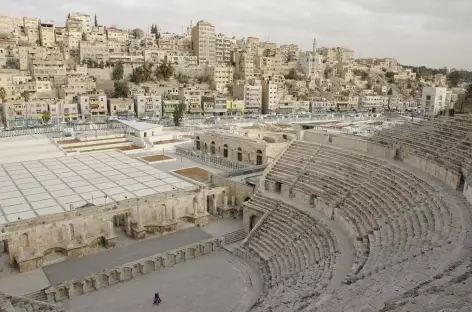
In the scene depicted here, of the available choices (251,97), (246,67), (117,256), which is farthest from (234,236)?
(246,67)

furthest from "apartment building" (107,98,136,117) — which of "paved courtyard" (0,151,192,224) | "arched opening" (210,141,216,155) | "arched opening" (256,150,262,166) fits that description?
"arched opening" (256,150,262,166)

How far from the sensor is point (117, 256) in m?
21.2

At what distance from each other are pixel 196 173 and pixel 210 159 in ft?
14.8

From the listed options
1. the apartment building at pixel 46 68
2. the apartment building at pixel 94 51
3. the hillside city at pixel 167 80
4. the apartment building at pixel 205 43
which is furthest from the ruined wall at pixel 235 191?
the apartment building at pixel 205 43

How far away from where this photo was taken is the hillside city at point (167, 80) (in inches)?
2837

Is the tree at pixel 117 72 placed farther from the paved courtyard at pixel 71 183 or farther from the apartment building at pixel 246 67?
the paved courtyard at pixel 71 183

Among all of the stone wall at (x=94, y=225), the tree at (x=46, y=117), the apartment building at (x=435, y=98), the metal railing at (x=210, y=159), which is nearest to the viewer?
the stone wall at (x=94, y=225)

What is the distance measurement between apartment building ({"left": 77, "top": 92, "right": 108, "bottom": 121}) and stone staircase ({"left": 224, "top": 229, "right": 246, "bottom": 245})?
53.0 meters

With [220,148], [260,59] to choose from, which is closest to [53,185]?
[220,148]

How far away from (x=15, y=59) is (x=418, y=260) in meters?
98.1

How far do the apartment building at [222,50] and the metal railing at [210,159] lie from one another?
75155 mm

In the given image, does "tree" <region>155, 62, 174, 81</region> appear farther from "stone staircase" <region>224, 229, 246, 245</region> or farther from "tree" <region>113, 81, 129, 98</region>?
"stone staircase" <region>224, 229, 246, 245</region>

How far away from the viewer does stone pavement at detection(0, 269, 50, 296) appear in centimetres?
1778

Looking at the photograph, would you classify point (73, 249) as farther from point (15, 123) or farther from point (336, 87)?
point (336, 87)
